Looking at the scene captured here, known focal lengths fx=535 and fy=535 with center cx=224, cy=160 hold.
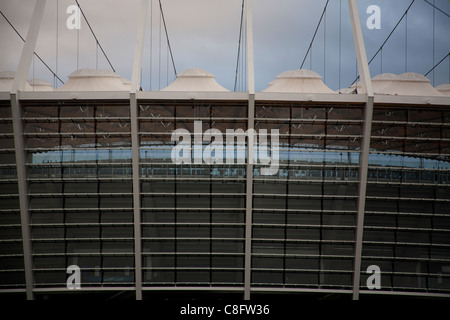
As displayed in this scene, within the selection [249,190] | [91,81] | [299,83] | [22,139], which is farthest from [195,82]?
[22,139]

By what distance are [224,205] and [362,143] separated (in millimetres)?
6475

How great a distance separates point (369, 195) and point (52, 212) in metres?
13.9

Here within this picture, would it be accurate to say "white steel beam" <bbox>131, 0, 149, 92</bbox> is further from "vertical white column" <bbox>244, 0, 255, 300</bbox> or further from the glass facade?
"vertical white column" <bbox>244, 0, 255, 300</bbox>

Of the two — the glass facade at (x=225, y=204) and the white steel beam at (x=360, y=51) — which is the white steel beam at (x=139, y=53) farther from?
the white steel beam at (x=360, y=51)

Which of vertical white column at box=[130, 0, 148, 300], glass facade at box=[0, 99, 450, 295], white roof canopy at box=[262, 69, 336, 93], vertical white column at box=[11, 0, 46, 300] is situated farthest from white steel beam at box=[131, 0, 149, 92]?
white roof canopy at box=[262, 69, 336, 93]

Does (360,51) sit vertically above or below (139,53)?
above

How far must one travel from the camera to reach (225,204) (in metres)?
23.5

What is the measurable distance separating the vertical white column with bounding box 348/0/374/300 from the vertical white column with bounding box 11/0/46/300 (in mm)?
13872

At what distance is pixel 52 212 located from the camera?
23.3 metres

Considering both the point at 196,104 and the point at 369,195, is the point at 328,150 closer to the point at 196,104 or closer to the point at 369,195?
the point at 369,195

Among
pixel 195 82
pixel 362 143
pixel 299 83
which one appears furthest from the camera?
pixel 299 83

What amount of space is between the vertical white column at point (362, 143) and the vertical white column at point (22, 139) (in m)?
13.9

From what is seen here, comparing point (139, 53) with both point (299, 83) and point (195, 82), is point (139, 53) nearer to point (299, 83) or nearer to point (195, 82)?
point (195, 82)
